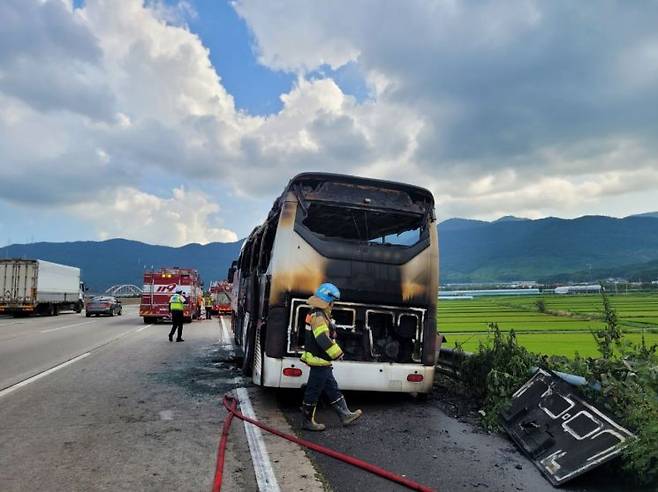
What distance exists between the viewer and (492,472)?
4.82 m

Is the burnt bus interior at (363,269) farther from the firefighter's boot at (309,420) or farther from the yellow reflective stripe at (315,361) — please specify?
the firefighter's boot at (309,420)

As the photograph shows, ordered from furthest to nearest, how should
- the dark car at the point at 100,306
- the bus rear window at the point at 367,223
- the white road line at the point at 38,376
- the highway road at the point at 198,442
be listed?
the dark car at the point at 100,306
the white road line at the point at 38,376
the bus rear window at the point at 367,223
the highway road at the point at 198,442

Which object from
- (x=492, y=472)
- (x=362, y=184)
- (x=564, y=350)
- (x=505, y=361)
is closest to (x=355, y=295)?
(x=362, y=184)

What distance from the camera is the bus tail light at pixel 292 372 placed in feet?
22.8

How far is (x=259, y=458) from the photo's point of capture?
16.5 feet

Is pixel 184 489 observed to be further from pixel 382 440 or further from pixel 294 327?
pixel 294 327

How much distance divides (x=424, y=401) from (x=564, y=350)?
7.71m

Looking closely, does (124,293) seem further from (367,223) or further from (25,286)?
(367,223)

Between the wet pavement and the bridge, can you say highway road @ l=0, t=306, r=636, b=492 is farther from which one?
the bridge

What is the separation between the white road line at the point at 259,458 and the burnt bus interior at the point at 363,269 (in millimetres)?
1022

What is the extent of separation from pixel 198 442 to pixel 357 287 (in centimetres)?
293

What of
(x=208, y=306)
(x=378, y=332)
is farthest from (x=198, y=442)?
(x=208, y=306)

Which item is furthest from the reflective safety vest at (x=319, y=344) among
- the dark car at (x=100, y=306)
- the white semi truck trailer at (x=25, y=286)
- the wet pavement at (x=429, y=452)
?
the dark car at (x=100, y=306)

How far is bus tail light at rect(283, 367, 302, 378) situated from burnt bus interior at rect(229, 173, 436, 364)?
8.3 inches
